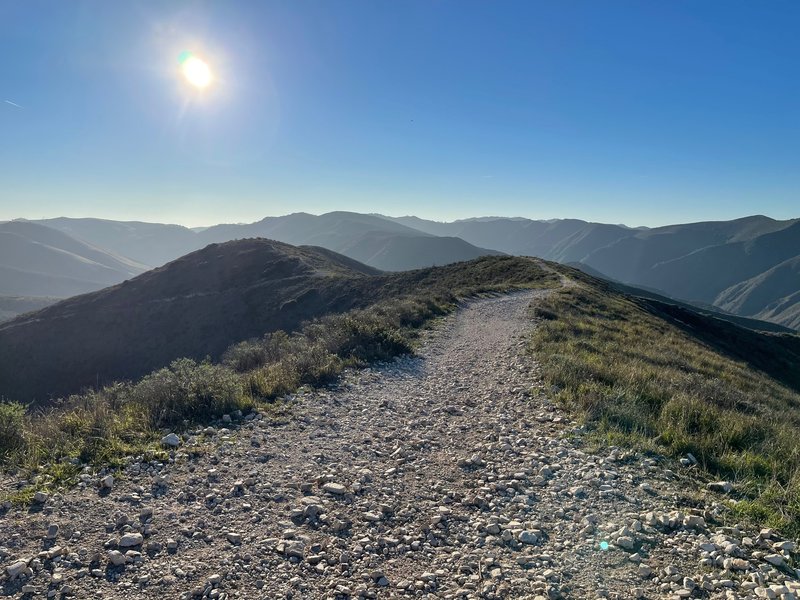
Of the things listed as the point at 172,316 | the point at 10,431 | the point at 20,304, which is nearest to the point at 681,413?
the point at 10,431

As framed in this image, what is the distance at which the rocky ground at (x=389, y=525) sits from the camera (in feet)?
14.5

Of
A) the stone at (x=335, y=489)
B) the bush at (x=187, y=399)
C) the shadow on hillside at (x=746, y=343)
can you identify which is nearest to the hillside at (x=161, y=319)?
the shadow on hillside at (x=746, y=343)

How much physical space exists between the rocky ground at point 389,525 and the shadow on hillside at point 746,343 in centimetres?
2892

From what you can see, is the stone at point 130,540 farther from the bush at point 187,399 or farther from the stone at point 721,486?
the stone at point 721,486

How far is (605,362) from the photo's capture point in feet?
43.2

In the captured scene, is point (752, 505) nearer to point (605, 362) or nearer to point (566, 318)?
point (605, 362)

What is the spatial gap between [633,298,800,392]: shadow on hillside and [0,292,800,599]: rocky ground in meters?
28.9

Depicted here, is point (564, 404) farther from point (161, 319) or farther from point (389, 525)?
point (161, 319)

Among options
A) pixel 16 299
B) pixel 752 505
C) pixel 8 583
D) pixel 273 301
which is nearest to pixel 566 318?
pixel 752 505

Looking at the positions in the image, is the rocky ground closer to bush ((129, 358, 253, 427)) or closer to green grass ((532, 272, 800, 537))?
green grass ((532, 272, 800, 537))

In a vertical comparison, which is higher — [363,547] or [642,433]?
[642,433]

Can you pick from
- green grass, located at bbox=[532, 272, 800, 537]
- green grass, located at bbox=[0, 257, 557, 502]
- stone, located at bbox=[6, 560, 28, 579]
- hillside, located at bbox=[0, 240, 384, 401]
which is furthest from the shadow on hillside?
stone, located at bbox=[6, 560, 28, 579]

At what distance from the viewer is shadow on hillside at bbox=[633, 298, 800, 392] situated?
103ft

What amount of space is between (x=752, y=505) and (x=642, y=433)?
88.0 inches
